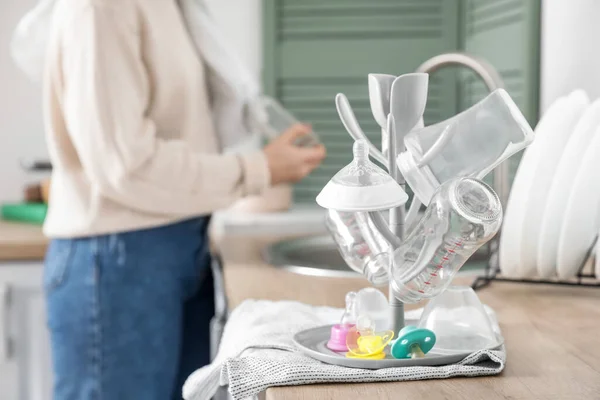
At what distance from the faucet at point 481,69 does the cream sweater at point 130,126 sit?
417 millimetres

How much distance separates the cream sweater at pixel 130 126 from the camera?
1593 millimetres

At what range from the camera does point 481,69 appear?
1.48 meters

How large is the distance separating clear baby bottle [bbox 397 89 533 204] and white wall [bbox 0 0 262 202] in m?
1.97

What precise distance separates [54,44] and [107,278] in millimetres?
433

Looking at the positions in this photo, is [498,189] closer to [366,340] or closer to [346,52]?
[366,340]

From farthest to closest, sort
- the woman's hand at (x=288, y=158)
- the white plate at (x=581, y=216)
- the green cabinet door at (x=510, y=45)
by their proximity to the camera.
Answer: the green cabinet door at (x=510, y=45) < the woman's hand at (x=288, y=158) < the white plate at (x=581, y=216)

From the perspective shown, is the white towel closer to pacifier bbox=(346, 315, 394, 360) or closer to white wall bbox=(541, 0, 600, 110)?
pacifier bbox=(346, 315, 394, 360)

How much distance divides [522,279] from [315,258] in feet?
2.14

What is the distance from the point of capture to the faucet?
1465 mm

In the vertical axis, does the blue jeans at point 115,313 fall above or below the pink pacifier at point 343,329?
below

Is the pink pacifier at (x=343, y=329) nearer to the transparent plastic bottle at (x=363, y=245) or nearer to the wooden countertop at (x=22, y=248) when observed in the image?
the transparent plastic bottle at (x=363, y=245)

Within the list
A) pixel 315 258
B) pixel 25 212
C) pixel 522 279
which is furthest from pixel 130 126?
pixel 25 212

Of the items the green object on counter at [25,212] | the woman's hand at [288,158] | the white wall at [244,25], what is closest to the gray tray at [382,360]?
the woman's hand at [288,158]

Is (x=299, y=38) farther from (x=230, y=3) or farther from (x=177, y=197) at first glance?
(x=177, y=197)
